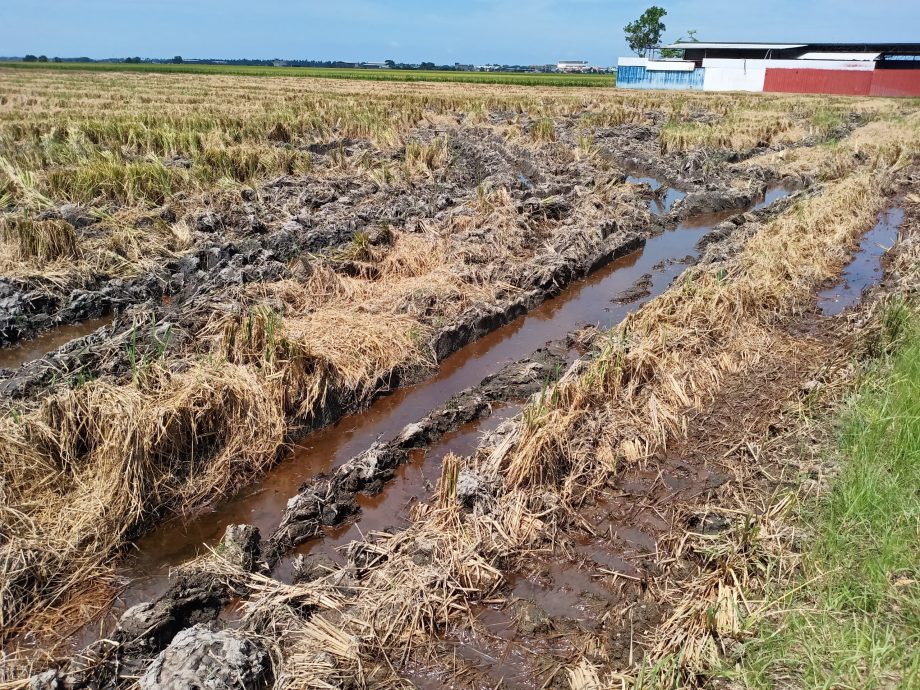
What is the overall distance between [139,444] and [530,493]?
9.72ft

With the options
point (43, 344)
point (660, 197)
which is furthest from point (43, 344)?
point (660, 197)

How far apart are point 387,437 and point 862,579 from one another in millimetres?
3799

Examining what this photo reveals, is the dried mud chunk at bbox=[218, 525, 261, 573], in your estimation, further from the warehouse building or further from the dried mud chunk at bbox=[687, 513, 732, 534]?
the warehouse building

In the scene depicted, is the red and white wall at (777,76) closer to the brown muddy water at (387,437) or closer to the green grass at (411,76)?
the green grass at (411,76)

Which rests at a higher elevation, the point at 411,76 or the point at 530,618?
the point at 411,76

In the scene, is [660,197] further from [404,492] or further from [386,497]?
[386,497]

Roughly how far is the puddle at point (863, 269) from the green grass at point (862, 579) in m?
4.45

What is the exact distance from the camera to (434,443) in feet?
17.2

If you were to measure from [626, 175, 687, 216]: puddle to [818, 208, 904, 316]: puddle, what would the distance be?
4.07 meters

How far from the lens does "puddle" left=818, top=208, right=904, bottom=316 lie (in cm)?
807

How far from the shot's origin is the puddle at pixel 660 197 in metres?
13.5

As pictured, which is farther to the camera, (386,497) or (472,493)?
(386,497)

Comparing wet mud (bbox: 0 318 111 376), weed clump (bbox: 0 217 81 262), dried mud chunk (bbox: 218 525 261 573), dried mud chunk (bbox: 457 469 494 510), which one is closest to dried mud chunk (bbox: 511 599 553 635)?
dried mud chunk (bbox: 457 469 494 510)

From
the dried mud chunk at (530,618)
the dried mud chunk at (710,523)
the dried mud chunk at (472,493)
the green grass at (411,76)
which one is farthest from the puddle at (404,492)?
the green grass at (411,76)
